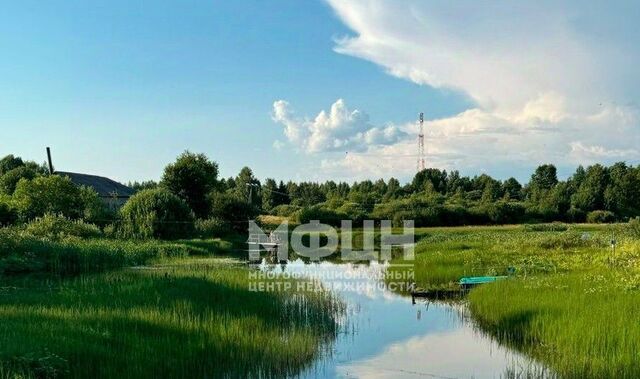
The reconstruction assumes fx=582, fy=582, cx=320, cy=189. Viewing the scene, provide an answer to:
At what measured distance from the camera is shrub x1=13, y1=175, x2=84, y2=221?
34.2 metres

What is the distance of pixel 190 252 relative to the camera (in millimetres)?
28266

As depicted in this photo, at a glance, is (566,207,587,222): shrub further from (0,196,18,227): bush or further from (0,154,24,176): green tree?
(0,154,24,176): green tree

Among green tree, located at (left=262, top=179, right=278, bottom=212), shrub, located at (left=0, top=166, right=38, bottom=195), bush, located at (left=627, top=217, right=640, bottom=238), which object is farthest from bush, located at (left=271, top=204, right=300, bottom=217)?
A: bush, located at (left=627, top=217, right=640, bottom=238)

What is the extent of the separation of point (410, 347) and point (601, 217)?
60334 millimetres

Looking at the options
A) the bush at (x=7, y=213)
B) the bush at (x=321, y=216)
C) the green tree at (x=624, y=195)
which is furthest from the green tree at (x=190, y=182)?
the green tree at (x=624, y=195)

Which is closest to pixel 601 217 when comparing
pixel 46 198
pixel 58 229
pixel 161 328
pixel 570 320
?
pixel 46 198

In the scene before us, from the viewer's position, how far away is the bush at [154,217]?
108ft

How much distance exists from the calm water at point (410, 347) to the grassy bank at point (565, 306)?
512mm

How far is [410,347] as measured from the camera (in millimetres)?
12156

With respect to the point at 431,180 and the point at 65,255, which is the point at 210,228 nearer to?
the point at 65,255

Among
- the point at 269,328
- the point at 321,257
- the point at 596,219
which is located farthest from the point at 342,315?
the point at 596,219

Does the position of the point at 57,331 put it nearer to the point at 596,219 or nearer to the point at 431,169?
the point at 596,219

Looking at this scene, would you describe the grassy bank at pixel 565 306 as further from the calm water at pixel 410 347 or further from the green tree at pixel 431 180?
the green tree at pixel 431 180

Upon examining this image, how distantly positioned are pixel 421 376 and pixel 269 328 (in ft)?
10.8
